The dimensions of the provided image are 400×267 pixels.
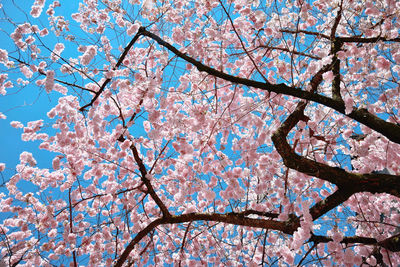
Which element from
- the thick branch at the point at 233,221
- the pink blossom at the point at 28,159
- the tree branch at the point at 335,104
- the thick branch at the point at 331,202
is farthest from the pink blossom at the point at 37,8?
the thick branch at the point at 331,202

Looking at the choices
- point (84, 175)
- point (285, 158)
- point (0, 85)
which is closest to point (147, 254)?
point (84, 175)

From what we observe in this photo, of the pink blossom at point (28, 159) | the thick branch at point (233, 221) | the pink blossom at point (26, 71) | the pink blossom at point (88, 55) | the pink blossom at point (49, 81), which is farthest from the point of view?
the pink blossom at point (28, 159)

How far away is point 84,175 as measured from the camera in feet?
17.7

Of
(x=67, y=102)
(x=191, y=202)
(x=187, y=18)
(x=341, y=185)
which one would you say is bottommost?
(x=341, y=185)

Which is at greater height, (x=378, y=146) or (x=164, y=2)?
(x=164, y=2)

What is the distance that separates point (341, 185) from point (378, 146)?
1.48 m

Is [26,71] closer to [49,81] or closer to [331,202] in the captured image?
[49,81]

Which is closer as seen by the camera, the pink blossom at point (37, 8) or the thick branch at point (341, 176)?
the thick branch at point (341, 176)

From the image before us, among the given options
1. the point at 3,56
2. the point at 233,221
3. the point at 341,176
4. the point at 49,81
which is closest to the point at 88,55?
the point at 49,81

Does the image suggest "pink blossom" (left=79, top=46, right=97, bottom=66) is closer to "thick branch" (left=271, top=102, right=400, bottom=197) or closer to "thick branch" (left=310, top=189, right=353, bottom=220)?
"thick branch" (left=271, top=102, right=400, bottom=197)

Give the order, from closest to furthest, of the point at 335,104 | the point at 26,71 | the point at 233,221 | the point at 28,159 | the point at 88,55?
the point at 335,104 < the point at 233,221 < the point at 88,55 < the point at 26,71 < the point at 28,159

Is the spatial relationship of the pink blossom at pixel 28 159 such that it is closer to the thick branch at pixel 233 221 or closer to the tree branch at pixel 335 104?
the thick branch at pixel 233 221

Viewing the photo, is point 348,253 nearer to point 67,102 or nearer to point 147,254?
point 147,254

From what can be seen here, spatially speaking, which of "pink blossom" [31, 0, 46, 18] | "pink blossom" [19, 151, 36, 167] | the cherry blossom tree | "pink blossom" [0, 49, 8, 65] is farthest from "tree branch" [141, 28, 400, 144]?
"pink blossom" [19, 151, 36, 167]
